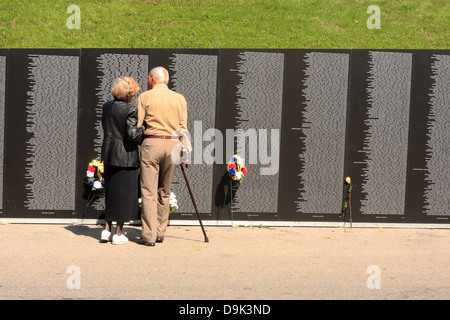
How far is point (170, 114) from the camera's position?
23.4ft

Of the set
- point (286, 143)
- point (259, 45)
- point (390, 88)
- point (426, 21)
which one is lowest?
point (286, 143)

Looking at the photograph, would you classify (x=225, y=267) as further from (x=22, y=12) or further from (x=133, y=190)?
(x=22, y=12)

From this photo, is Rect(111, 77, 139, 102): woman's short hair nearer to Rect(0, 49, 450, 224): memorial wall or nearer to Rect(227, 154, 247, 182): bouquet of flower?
Rect(0, 49, 450, 224): memorial wall

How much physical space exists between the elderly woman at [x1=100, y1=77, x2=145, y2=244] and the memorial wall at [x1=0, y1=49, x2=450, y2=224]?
148 centimetres

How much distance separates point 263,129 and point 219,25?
7.23m

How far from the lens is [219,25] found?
A: 15.2m

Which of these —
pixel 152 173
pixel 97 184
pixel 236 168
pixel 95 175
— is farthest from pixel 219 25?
pixel 152 173

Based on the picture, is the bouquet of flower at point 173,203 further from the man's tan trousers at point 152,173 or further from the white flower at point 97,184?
the man's tan trousers at point 152,173

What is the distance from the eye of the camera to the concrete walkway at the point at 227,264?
5191 mm

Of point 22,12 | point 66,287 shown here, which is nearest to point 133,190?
point 66,287

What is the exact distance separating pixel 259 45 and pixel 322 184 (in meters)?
6.21

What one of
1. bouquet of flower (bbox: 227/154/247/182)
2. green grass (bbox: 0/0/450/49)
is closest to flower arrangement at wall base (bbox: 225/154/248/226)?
bouquet of flower (bbox: 227/154/247/182)

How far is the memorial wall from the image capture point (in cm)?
847

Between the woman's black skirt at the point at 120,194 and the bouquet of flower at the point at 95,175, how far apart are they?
127 centimetres
